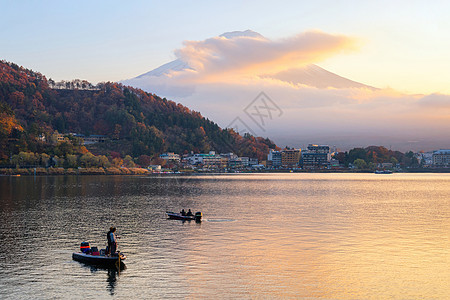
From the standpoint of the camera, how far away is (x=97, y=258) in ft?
101

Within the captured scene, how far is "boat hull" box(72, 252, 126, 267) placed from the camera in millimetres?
30172

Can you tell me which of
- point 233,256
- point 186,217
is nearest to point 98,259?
point 233,256

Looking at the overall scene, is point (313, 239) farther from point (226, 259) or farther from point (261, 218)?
point (261, 218)

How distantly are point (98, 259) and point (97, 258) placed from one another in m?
0.10

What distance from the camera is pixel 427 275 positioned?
28.9 m

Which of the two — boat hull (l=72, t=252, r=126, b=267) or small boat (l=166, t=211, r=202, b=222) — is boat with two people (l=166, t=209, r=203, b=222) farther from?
boat hull (l=72, t=252, r=126, b=267)

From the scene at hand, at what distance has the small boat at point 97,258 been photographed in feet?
98.9

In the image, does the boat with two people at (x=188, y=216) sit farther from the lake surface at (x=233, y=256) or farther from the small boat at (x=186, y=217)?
the lake surface at (x=233, y=256)

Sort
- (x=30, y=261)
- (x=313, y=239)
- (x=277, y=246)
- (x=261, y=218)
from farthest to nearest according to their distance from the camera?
(x=261, y=218) → (x=313, y=239) → (x=277, y=246) → (x=30, y=261)

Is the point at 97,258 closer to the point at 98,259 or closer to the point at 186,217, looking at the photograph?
the point at 98,259

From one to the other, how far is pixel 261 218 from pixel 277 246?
783 inches

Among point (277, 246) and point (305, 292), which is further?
point (277, 246)

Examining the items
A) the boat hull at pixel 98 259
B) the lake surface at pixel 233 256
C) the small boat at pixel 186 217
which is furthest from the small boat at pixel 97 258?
the small boat at pixel 186 217

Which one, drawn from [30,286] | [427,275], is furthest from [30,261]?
[427,275]
